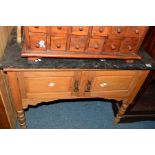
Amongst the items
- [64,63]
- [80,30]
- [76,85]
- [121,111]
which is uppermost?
[80,30]

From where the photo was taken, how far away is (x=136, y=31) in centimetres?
101

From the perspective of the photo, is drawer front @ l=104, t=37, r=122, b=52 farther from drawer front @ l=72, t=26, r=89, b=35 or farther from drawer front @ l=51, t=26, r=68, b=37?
drawer front @ l=51, t=26, r=68, b=37

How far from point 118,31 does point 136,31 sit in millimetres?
110

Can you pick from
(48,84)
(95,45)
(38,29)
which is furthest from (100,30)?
(48,84)

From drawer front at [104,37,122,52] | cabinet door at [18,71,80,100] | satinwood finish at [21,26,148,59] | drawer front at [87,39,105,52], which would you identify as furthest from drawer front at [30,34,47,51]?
drawer front at [104,37,122,52]

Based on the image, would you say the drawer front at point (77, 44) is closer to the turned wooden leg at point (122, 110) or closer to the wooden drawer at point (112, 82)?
the wooden drawer at point (112, 82)

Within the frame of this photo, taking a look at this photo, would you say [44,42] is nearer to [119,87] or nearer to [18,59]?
[18,59]

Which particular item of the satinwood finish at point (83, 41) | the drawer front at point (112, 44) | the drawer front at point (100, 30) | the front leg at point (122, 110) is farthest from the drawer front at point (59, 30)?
the front leg at point (122, 110)

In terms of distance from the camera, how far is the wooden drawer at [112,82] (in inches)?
45.4

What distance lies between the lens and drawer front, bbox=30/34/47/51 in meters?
0.98

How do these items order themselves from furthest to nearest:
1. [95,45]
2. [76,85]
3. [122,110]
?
1. [122,110]
2. [76,85]
3. [95,45]

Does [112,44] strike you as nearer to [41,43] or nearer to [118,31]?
[118,31]

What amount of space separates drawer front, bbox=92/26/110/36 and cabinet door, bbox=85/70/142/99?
246 millimetres
